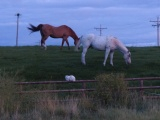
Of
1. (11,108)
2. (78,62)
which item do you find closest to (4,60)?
(78,62)

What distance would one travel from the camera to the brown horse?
1464 inches

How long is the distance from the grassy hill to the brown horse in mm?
4001

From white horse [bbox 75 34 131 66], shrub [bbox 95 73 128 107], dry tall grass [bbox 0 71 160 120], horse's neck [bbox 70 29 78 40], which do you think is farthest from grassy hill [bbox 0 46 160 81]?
shrub [bbox 95 73 128 107]

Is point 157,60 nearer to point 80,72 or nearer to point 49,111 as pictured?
point 80,72

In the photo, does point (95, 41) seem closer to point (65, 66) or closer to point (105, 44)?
point (105, 44)

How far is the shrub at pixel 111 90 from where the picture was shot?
54.0ft

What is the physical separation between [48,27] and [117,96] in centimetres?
2165

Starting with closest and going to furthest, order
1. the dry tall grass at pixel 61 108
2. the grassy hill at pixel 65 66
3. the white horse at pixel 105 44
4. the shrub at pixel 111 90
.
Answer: the dry tall grass at pixel 61 108 < the shrub at pixel 111 90 < the grassy hill at pixel 65 66 < the white horse at pixel 105 44

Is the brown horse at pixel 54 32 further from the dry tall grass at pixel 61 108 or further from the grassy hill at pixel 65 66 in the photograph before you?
the dry tall grass at pixel 61 108

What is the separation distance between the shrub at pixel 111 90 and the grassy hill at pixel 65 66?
736 centimetres

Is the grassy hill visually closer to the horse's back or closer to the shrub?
the horse's back

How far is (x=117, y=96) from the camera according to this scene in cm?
1669

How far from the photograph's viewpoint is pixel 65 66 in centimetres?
2750

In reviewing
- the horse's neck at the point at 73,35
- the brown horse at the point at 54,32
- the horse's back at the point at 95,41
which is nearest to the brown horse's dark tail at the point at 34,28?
the brown horse at the point at 54,32
